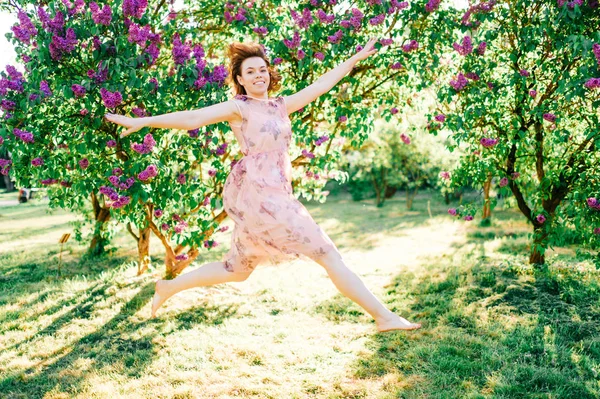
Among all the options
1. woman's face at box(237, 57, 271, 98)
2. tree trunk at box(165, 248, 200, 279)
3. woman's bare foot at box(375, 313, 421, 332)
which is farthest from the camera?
tree trunk at box(165, 248, 200, 279)

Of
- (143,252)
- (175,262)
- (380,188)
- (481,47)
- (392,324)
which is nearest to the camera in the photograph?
(392,324)

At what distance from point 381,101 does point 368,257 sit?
3.65 metres

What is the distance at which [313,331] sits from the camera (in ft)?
14.1

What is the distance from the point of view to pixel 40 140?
11.6ft

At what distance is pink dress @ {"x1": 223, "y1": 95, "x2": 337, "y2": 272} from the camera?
8.99 feet

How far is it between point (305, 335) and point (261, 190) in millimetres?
1897

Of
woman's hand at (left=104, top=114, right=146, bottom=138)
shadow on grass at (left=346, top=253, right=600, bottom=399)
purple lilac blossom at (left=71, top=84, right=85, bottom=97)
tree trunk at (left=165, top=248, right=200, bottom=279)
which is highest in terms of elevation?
purple lilac blossom at (left=71, top=84, right=85, bottom=97)

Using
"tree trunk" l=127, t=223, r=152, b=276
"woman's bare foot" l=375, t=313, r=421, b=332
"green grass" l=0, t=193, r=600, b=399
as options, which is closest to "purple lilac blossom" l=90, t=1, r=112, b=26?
"green grass" l=0, t=193, r=600, b=399

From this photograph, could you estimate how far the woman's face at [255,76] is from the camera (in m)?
3.05

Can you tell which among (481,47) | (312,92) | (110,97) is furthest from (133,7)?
(481,47)

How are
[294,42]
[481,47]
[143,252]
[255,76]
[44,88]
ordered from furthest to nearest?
[143,252] → [481,47] → [294,42] → [44,88] → [255,76]

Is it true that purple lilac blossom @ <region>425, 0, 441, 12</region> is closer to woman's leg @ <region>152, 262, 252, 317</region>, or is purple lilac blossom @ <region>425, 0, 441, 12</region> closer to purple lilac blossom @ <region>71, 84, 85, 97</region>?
woman's leg @ <region>152, 262, 252, 317</region>

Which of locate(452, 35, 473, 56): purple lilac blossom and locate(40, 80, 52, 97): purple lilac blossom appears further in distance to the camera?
locate(452, 35, 473, 56): purple lilac blossom

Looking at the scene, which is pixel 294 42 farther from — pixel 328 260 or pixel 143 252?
pixel 143 252
